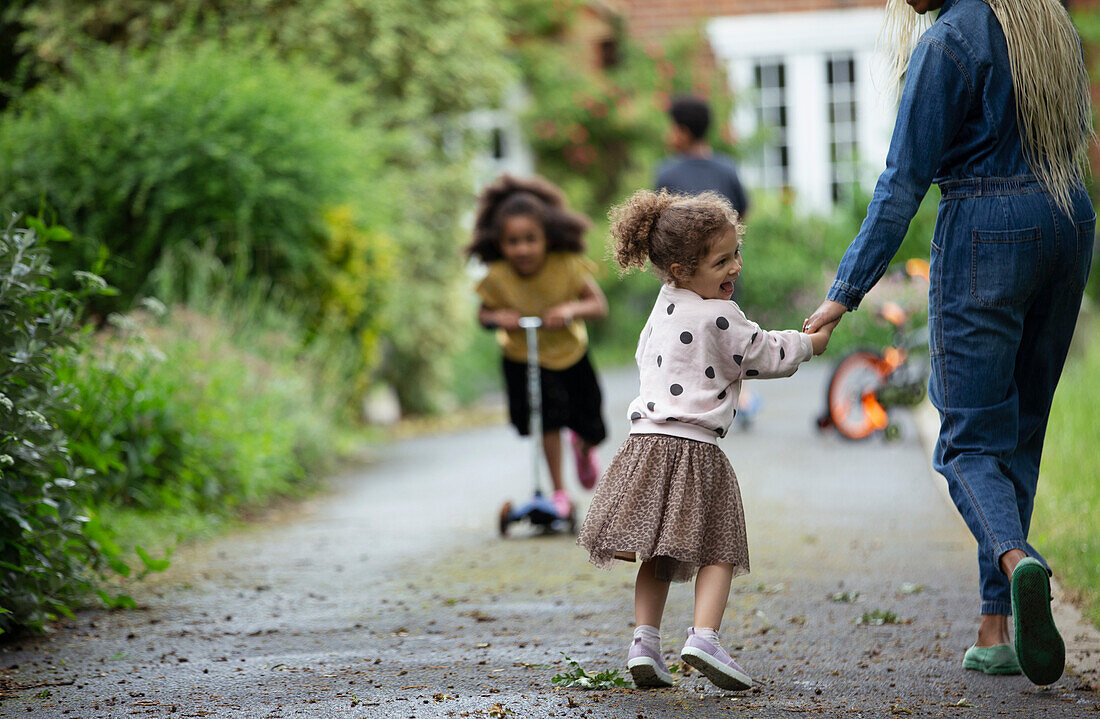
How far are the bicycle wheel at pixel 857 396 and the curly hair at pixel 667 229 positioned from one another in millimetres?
5572

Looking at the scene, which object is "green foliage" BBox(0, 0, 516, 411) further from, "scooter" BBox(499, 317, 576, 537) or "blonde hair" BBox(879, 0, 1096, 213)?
"blonde hair" BBox(879, 0, 1096, 213)

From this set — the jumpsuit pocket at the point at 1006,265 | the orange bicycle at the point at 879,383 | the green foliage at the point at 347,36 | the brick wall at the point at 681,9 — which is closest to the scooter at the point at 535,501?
the jumpsuit pocket at the point at 1006,265

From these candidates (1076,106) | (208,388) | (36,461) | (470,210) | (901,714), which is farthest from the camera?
(470,210)

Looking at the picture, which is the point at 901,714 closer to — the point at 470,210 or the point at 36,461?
the point at 36,461

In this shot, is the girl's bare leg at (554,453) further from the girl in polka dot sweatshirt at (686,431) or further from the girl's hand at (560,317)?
the girl in polka dot sweatshirt at (686,431)

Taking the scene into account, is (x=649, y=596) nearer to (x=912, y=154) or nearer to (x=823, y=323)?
(x=823, y=323)

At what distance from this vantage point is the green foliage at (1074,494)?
454 centimetres

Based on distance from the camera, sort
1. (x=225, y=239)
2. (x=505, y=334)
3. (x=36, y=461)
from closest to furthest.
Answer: (x=36, y=461)
(x=505, y=334)
(x=225, y=239)

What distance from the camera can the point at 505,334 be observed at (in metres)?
6.12

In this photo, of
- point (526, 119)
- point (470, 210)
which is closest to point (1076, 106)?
point (470, 210)

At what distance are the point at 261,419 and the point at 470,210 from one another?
5157mm

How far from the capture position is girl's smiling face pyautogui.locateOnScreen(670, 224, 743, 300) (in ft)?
11.2

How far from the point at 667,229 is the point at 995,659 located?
144 centimetres

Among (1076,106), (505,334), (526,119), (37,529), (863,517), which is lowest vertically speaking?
(863,517)
